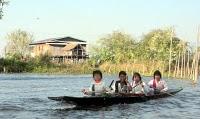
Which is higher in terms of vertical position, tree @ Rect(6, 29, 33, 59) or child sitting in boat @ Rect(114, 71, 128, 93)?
tree @ Rect(6, 29, 33, 59)

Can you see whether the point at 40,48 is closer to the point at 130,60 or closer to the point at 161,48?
the point at 130,60

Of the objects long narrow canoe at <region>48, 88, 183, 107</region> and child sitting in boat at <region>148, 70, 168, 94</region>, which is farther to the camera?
child sitting in boat at <region>148, 70, 168, 94</region>

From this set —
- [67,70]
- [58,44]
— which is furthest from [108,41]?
[67,70]

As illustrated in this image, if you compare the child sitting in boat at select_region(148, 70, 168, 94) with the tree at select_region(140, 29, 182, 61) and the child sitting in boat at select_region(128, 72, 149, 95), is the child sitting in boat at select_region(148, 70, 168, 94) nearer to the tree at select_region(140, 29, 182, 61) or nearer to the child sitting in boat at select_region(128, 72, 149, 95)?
the child sitting in boat at select_region(128, 72, 149, 95)

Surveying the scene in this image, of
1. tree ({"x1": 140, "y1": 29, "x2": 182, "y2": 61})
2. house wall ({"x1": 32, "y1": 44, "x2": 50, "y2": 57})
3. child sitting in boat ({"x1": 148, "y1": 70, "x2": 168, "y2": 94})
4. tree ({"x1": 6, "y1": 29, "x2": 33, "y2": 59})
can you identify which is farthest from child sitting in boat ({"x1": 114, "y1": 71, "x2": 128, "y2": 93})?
tree ({"x1": 6, "y1": 29, "x2": 33, "y2": 59})

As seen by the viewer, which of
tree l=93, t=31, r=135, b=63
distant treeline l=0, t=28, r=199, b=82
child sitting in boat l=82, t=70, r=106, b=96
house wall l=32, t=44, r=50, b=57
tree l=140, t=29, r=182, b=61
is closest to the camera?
child sitting in boat l=82, t=70, r=106, b=96

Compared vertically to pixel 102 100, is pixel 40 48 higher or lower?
higher

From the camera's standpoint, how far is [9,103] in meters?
19.5

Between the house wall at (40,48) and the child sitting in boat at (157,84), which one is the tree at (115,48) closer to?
the house wall at (40,48)

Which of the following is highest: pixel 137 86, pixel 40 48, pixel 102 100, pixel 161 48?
pixel 40 48

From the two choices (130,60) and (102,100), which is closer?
(102,100)

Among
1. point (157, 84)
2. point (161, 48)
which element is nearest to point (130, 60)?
point (161, 48)

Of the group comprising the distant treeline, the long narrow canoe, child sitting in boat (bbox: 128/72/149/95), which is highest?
the distant treeline

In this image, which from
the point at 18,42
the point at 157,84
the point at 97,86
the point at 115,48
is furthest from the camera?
the point at 18,42
